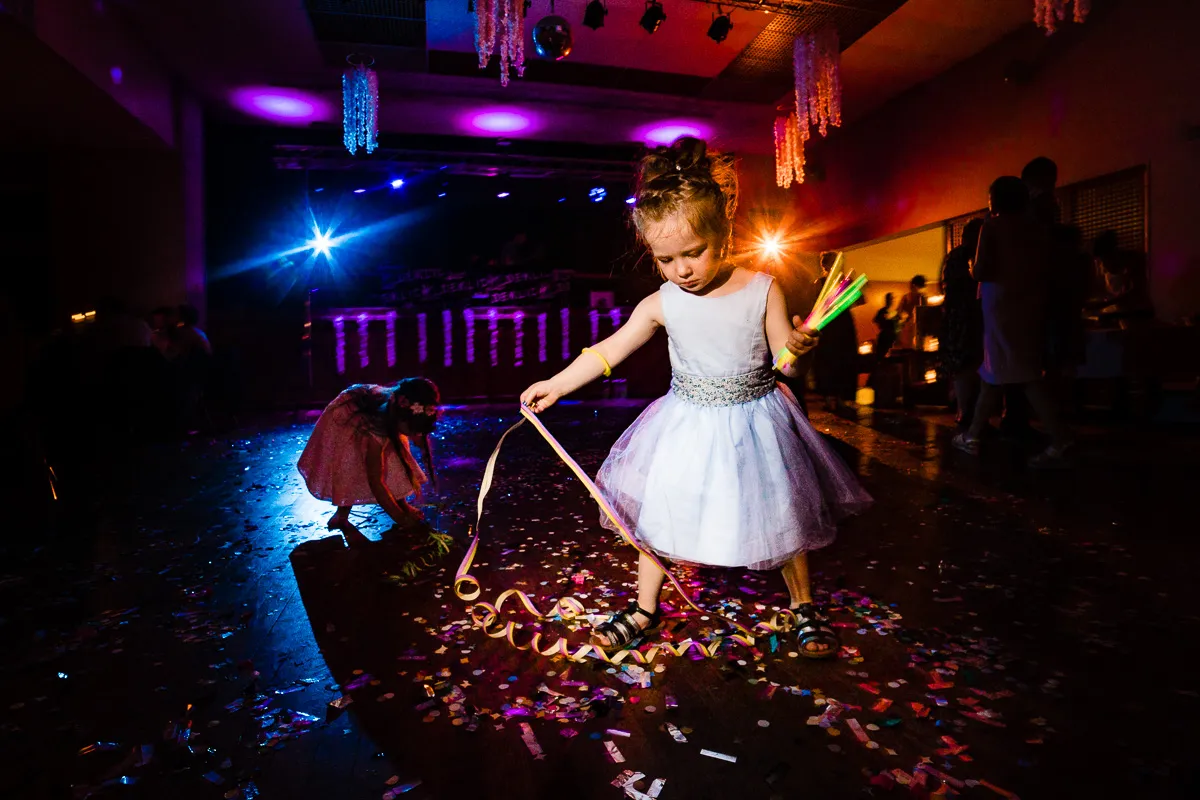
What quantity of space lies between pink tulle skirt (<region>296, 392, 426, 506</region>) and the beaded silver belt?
1.79m

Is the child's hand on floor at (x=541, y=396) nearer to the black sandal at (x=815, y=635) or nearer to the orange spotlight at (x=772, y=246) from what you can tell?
the black sandal at (x=815, y=635)

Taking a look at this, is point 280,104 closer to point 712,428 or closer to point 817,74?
point 817,74

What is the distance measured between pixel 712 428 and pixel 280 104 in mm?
9907

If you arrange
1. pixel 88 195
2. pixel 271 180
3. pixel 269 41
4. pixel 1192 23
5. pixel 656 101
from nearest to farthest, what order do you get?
pixel 1192 23 → pixel 269 41 → pixel 88 195 → pixel 656 101 → pixel 271 180

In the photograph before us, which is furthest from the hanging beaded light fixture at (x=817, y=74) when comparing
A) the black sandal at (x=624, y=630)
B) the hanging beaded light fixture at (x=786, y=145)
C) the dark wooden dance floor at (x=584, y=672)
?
the black sandal at (x=624, y=630)

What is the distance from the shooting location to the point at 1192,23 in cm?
554

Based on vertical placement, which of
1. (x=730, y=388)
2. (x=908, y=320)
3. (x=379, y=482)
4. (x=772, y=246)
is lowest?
(x=379, y=482)

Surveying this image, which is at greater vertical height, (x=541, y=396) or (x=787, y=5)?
(x=787, y=5)

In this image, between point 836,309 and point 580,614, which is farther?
point 580,614

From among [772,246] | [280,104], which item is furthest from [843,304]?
[772,246]

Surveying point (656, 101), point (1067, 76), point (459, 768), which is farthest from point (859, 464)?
point (656, 101)

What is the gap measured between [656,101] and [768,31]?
7.11 feet

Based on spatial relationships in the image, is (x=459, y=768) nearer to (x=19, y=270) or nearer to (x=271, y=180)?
(x=271, y=180)

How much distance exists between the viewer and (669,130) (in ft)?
34.4
